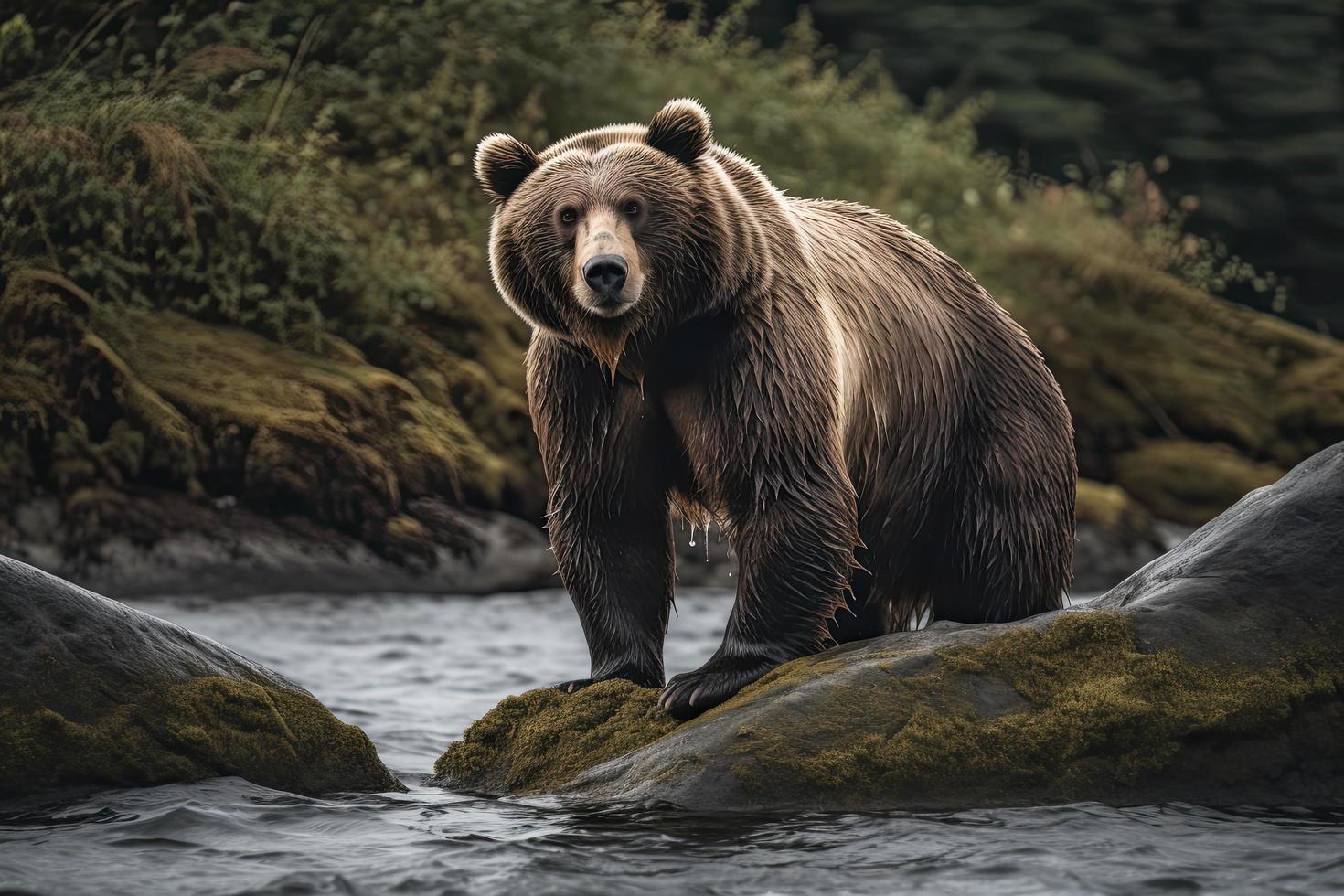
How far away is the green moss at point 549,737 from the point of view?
17.1 ft

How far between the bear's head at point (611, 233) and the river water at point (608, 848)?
1478 mm

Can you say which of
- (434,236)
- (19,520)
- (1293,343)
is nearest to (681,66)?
(434,236)

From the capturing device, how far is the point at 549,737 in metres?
5.33

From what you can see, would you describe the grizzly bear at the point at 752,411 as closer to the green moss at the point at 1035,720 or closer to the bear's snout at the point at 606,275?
the bear's snout at the point at 606,275

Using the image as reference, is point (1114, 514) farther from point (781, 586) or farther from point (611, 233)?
point (611, 233)

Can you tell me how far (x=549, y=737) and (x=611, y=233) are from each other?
1.62 m

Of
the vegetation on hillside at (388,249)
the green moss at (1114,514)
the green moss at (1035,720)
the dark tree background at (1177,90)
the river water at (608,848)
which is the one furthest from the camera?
the dark tree background at (1177,90)

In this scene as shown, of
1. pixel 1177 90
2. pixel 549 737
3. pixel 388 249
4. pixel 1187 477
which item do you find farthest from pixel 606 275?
pixel 1177 90

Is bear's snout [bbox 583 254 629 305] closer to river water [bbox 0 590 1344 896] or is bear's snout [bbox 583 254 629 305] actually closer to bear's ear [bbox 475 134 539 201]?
bear's ear [bbox 475 134 539 201]

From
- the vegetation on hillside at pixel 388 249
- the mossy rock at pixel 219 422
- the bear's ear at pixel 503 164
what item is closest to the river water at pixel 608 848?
the bear's ear at pixel 503 164

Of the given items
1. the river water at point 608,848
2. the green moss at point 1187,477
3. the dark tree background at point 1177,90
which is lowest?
the river water at point 608,848

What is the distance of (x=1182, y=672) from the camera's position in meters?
4.80

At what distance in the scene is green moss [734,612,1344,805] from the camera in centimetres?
459

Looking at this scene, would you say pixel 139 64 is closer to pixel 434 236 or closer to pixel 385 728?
pixel 434 236
